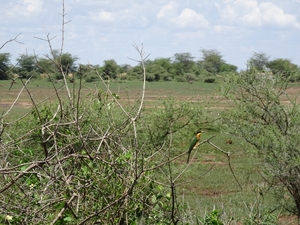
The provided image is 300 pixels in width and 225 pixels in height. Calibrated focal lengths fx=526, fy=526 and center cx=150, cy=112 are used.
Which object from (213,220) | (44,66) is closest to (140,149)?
(213,220)

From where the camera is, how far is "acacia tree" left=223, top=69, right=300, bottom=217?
990 cm

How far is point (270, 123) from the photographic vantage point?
1066 cm

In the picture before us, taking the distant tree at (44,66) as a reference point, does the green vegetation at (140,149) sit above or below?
below

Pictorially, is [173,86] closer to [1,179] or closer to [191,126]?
[191,126]

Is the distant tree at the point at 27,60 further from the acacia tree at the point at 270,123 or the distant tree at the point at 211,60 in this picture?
the distant tree at the point at 211,60

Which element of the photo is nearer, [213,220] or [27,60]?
[213,220]

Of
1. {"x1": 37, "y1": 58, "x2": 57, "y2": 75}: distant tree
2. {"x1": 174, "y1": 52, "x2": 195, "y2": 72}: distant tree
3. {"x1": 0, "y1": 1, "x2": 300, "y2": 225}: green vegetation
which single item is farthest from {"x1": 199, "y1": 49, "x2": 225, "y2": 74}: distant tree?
{"x1": 37, "y1": 58, "x2": 57, "y2": 75}: distant tree

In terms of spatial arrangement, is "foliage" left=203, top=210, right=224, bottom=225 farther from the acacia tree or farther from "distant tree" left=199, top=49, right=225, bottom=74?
"distant tree" left=199, top=49, right=225, bottom=74

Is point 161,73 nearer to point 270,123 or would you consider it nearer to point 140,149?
point 270,123

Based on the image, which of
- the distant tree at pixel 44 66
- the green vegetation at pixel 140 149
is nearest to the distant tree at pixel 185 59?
the green vegetation at pixel 140 149

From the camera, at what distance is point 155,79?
188 feet

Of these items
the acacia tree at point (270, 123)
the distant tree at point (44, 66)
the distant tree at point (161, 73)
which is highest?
the distant tree at point (44, 66)

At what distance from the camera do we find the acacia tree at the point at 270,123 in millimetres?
9898

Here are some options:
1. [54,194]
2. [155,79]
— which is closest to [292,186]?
[54,194]
